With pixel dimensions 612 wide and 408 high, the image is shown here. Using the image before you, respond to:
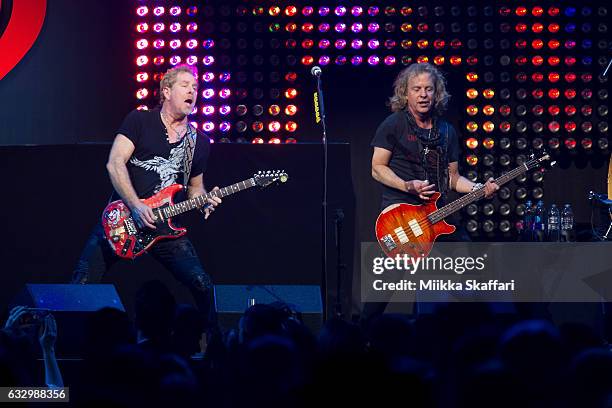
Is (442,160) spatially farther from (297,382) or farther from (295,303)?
(297,382)

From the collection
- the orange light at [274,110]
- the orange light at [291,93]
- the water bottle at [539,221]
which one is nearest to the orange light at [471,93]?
the water bottle at [539,221]

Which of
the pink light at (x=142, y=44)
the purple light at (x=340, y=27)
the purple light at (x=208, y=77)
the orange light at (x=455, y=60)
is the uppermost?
the purple light at (x=340, y=27)

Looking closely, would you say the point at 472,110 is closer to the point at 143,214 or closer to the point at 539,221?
the point at 539,221

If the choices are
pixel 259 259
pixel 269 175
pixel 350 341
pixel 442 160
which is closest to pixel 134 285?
pixel 259 259

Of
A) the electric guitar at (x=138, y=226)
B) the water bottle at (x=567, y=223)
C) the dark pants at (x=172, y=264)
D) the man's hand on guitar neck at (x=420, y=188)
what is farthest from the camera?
the water bottle at (x=567, y=223)

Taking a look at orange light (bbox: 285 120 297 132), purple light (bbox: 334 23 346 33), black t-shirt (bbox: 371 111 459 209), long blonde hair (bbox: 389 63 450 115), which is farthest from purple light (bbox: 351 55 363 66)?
black t-shirt (bbox: 371 111 459 209)

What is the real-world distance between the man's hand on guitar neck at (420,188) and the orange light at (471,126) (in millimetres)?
2259

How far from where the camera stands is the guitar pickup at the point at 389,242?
736cm

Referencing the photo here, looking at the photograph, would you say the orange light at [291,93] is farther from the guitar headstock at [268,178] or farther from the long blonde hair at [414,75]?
the guitar headstock at [268,178]

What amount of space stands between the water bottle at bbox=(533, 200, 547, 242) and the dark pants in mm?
3378

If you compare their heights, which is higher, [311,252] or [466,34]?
[466,34]

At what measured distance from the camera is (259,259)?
27.2ft

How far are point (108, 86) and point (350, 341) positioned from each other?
668 centimetres

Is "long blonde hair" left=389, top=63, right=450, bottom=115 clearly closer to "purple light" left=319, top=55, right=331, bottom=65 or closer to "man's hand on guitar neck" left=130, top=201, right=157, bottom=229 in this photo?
"purple light" left=319, top=55, right=331, bottom=65
